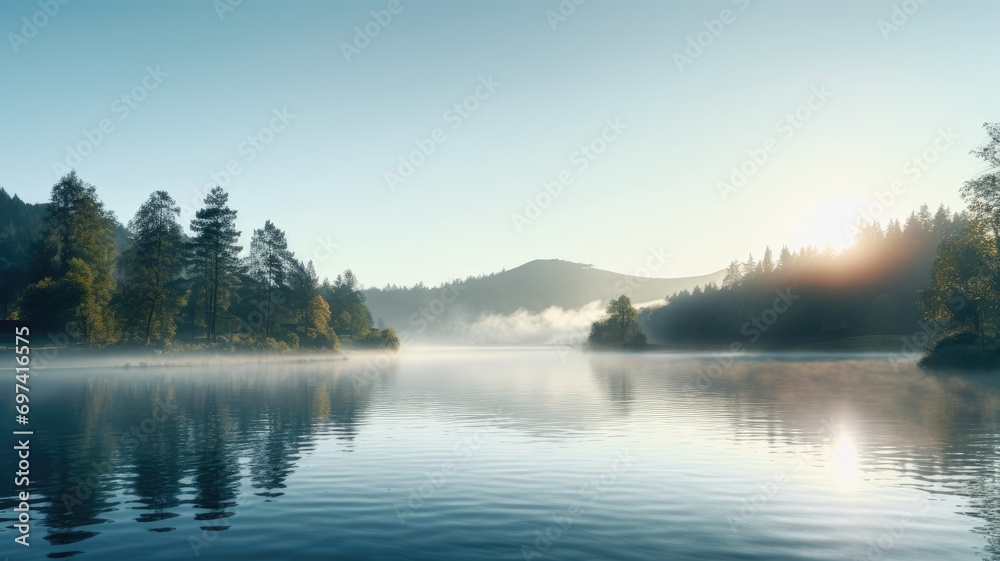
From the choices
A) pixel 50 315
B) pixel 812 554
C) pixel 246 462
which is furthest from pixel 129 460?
A: pixel 50 315

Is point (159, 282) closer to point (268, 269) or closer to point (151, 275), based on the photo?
point (151, 275)

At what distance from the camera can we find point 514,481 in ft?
78.4

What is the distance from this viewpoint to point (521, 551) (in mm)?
15461

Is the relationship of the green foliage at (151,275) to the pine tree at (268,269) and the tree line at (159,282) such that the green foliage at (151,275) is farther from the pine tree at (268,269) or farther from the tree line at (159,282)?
the pine tree at (268,269)

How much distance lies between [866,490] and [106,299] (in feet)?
369

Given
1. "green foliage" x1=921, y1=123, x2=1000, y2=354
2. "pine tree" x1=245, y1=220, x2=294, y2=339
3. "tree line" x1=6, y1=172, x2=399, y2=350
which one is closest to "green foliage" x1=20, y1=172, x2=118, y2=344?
"tree line" x1=6, y1=172, x2=399, y2=350

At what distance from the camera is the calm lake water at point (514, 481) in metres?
16.1

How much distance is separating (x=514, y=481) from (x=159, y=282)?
104m

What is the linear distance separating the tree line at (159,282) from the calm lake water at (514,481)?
2213 inches

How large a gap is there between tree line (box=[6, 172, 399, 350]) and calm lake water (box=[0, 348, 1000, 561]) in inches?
2213

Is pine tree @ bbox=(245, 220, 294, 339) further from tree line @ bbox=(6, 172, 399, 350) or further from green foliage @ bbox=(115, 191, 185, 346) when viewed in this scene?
green foliage @ bbox=(115, 191, 185, 346)

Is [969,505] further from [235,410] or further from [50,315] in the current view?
[50,315]

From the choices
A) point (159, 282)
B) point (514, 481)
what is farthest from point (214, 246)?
point (514, 481)

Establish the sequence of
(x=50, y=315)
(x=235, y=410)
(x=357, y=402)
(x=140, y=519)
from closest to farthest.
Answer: (x=140, y=519) < (x=235, y=410) < (x=357, y=402) < (x=50, y=315)
